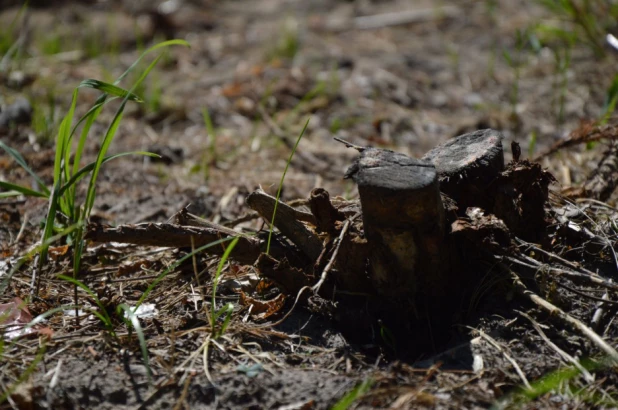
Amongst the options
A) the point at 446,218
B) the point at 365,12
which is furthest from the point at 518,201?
the point at 365,12

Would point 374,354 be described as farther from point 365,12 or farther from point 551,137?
point 365,12

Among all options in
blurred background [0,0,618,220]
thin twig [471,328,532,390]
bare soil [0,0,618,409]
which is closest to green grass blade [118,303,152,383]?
bare soil [0,0,618,409]

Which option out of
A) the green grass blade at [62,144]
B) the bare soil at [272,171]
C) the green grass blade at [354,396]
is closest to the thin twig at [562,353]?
the bare soil at [272,171]

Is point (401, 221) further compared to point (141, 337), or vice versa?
point (401, 221)

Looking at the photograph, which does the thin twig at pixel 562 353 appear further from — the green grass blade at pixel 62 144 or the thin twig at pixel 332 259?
the green grass blade at pixel 62 144

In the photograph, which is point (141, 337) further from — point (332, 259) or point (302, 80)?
point (302, 80)

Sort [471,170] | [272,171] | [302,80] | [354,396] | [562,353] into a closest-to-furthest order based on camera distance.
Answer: [354,396] < [562,353] < [471,170] < [272,171] < [302,80]

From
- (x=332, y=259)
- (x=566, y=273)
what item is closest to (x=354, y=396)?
(x=332, y=259)
